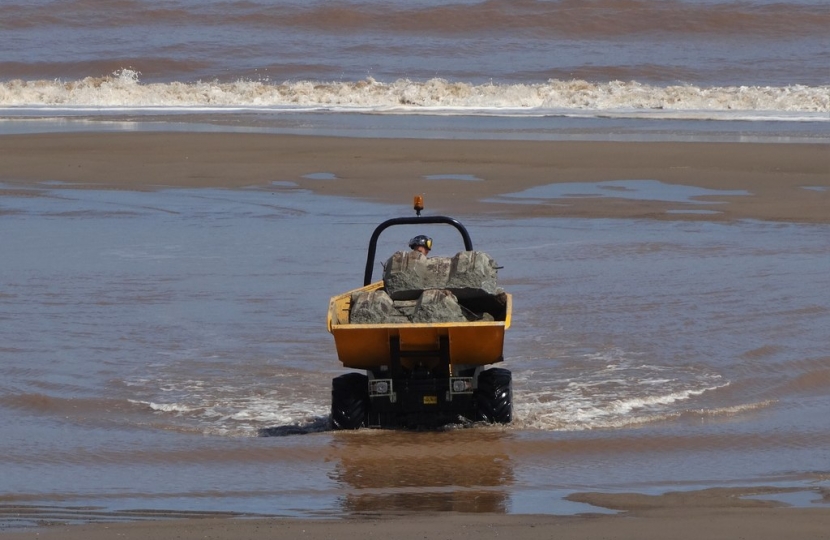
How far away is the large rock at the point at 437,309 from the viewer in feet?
23.7

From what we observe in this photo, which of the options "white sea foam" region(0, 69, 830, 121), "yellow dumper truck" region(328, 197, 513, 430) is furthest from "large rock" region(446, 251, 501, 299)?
"white sea foam" region(0, 69, 830, 121)

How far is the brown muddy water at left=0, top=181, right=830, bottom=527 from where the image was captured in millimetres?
6336

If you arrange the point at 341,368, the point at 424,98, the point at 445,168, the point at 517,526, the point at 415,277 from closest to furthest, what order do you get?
the point at 517,526 < the point at 415,277 < the point at 341,368 < the point at 445,168 < the point at 424,98

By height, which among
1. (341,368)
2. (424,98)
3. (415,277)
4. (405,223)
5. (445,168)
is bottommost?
(341,368)

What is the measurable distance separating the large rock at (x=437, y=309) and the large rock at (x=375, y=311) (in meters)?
0.13

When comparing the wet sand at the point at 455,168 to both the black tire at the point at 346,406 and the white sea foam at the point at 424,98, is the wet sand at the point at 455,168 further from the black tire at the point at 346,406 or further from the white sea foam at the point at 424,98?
the black tire at the point at 346,406

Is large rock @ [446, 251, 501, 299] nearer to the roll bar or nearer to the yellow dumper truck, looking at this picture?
the yellow dumper truck

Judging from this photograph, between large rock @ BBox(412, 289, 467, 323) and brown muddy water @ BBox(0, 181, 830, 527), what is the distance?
696mm

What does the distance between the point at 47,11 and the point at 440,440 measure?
47270 millimetres

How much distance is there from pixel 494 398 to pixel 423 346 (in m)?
0.61

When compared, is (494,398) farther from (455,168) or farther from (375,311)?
(455,168)

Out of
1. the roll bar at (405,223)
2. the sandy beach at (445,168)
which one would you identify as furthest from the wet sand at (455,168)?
the roll bar at (405,223)

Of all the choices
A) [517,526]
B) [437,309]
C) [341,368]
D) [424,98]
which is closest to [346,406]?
[437,309]

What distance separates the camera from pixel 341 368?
31.0 feet
